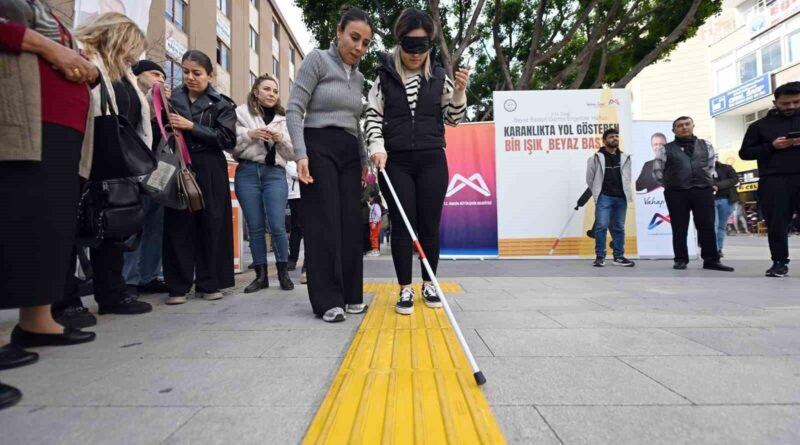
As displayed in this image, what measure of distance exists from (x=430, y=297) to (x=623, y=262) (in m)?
4.15

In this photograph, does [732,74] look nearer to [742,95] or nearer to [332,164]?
[742,95]

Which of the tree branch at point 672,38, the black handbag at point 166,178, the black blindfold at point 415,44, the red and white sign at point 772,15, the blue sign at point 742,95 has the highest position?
the red and white sign at point 772,15

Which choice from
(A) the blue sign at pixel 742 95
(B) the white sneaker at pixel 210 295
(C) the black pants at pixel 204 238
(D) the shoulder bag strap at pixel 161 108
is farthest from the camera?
(A) the blue sign at pixel 742 95

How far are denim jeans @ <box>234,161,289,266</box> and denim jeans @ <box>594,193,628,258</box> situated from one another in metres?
4.30

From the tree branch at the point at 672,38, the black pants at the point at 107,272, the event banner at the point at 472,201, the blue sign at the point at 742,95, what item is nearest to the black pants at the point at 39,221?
the black pants at the point at 107,272

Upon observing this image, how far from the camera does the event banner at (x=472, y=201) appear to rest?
24.4 ft

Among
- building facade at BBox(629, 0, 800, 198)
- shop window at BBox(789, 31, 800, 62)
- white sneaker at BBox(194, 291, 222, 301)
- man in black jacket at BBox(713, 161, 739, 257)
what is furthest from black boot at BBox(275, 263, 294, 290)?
shop window at BBox(789, 31, 800, 62)

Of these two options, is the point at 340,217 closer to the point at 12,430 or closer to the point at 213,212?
the point at 213,212

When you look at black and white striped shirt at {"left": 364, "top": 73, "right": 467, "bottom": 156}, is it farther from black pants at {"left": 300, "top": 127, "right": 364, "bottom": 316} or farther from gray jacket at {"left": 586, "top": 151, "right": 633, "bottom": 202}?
gray jacket at {"left": 586, "top": 151, "right": 633, "bottom": 202}

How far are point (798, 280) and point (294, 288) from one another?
180 inches

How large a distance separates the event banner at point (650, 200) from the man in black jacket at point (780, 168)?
229 centimetres

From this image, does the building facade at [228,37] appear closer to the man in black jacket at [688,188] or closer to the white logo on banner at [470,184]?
the white logo on banner at [470,184]

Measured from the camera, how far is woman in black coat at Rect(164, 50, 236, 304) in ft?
10.5

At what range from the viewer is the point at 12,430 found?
3.88ft
